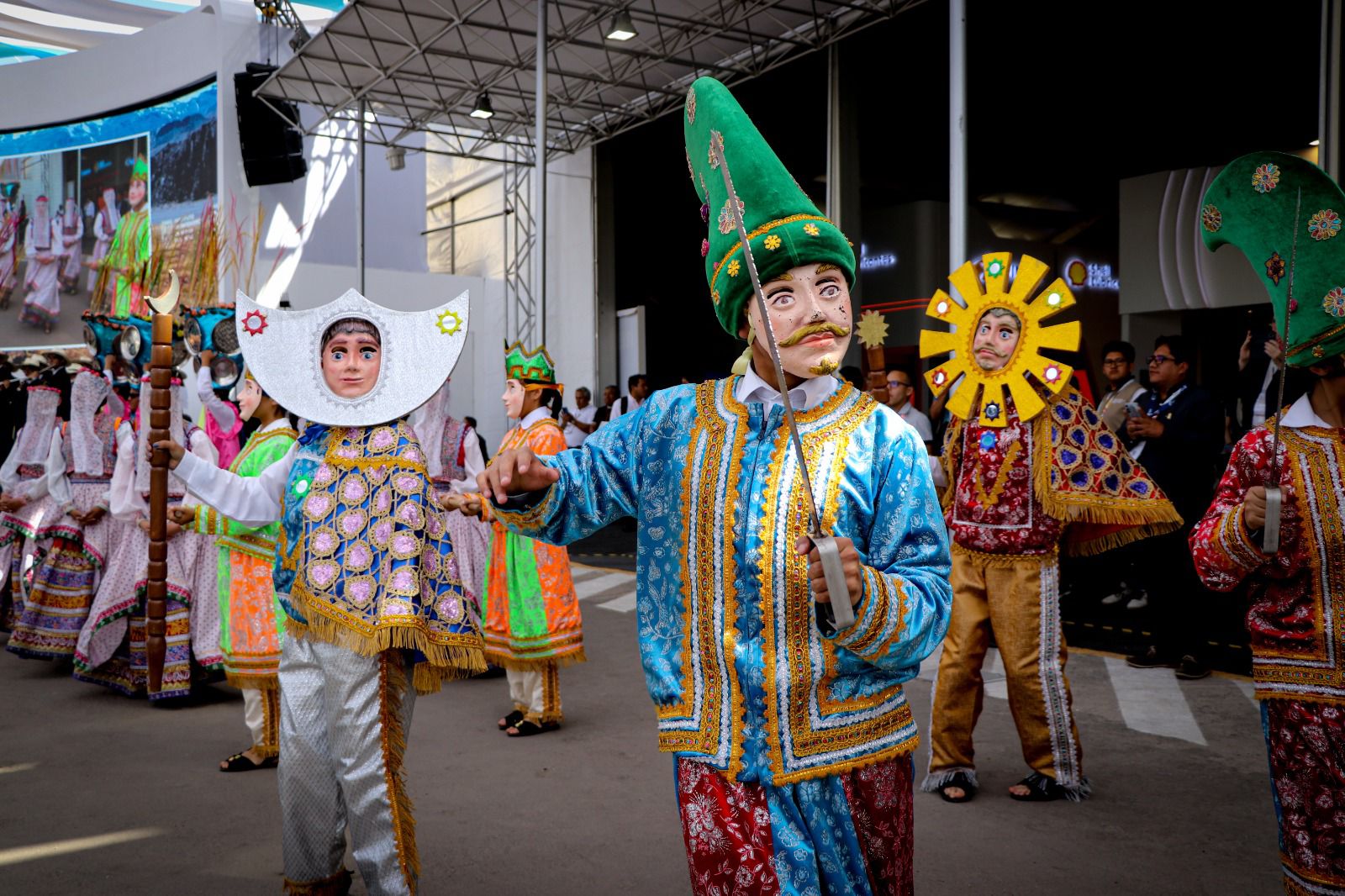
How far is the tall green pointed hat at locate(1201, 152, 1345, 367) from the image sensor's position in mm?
2814

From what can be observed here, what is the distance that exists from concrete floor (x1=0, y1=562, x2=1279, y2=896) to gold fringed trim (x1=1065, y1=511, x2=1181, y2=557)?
3.12 feet

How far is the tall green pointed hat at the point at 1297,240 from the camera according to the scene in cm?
281

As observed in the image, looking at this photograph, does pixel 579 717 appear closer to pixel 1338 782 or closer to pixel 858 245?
pixel 1338 782

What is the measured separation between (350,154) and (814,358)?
57.4 ft

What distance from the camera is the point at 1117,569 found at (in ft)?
→ 26.7

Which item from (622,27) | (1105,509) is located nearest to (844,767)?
(1105,509)

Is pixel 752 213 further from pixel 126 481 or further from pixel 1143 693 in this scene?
pixel 1143 693

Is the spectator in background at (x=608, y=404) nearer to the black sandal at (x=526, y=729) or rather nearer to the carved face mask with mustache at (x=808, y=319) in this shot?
the black sandal at (x=526, y=729)

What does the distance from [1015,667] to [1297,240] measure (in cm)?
194

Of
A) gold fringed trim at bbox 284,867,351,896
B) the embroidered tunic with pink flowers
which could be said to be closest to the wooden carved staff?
the embroidered tunic with pink flowers

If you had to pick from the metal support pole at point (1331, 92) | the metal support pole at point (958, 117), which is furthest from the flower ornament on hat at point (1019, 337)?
the metal support pole at point (1331, 92)

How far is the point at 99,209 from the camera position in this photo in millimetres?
19125

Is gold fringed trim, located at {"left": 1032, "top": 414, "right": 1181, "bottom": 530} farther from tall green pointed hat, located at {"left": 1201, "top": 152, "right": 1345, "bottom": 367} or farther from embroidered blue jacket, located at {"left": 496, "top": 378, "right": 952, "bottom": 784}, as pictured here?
embroidered blue jacket, located at {"left": 496, "top": 378, "right": 952, "bottom": 784}

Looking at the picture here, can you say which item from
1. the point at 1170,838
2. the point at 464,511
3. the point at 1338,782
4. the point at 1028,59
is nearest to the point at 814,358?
the point at 464,511
